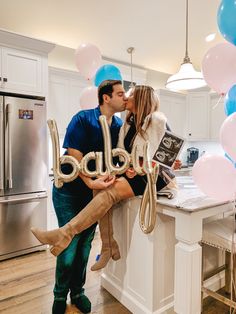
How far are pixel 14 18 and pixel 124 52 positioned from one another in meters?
1.68

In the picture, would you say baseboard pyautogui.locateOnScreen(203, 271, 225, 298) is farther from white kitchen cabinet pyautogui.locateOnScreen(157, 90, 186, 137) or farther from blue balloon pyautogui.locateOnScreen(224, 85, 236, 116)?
white kitchen cabinet pyautogui.locateOnScreen(157, 90, 186, 137)

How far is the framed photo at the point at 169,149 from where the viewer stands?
4.02 feet

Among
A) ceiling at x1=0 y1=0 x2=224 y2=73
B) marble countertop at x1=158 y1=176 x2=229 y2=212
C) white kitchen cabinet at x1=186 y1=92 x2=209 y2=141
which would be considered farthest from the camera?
white kitchen cabinet at x1=186 y1=92 x2=209 y2=141

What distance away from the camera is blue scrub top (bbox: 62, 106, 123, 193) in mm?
1529

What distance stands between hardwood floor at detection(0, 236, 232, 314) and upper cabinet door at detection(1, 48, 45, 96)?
1.84 meters

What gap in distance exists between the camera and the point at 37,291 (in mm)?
2018

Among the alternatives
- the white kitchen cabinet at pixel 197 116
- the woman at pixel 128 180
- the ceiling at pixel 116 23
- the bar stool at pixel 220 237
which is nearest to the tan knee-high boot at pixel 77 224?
the woman at pixel 128 180

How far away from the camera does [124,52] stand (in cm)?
394

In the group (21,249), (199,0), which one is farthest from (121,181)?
(199,0)

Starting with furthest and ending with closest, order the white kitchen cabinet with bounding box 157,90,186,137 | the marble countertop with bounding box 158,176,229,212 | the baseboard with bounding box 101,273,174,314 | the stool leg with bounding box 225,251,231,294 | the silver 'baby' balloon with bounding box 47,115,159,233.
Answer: the white kitchen cabinet with bounding box 157,90,186,137, the stool leg with bounding box 225,251,231,294, the baseboard with bounding box 101,273,174,314, the marble countertop with bounding box 158,176,229,212, the silver 'baby' balloon with bounding box 47,115,159,233

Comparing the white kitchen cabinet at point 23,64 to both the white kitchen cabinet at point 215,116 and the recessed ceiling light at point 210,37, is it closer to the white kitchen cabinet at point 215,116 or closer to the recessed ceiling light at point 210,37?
the recessed ceiling light at point 210,37

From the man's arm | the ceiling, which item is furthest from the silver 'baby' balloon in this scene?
the ceiling

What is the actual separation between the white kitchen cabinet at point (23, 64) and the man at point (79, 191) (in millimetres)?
1443

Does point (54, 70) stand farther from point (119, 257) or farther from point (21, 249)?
point (119, 257)
